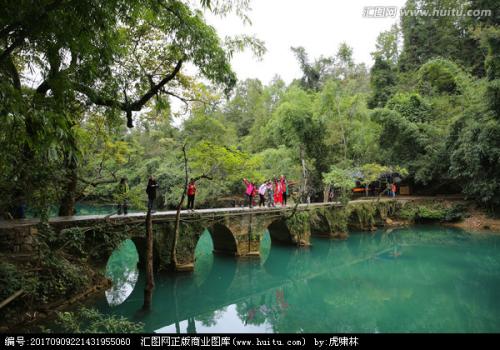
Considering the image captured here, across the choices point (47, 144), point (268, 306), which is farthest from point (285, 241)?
point (47, 144)

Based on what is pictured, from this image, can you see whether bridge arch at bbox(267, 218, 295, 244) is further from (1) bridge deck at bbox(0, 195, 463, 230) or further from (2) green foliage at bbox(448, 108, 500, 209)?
(2) green foliage at bbox(448, 108, 500, 209)

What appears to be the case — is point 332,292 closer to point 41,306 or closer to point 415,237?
point 41,306

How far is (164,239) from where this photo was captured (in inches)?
439

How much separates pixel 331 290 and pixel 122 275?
8034mm

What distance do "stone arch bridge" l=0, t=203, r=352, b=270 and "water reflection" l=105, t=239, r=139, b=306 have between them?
46.5 inches

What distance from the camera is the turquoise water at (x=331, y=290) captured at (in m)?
8.68

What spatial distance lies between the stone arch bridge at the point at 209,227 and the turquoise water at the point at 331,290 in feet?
2.19

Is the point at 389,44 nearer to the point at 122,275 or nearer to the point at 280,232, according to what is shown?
the point at 280,232

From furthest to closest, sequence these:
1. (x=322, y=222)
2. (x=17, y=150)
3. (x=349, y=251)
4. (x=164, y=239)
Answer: (x=322, y=222) → (x=349, y=251) → (x=164, y=239) → (x=17, y=150)

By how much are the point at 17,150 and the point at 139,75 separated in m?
3.37

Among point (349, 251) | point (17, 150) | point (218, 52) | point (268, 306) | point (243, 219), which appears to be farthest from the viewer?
point (349, 251)

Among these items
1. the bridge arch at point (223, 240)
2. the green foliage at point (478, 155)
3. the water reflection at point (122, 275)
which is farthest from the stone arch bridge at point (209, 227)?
the green foliage at point (478, 155)

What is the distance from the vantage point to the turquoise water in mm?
8680

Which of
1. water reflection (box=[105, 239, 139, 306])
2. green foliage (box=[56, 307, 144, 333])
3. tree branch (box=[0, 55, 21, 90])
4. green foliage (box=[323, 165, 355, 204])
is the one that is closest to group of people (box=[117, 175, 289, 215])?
water reflection (box=[105, 239, 139, 306])
